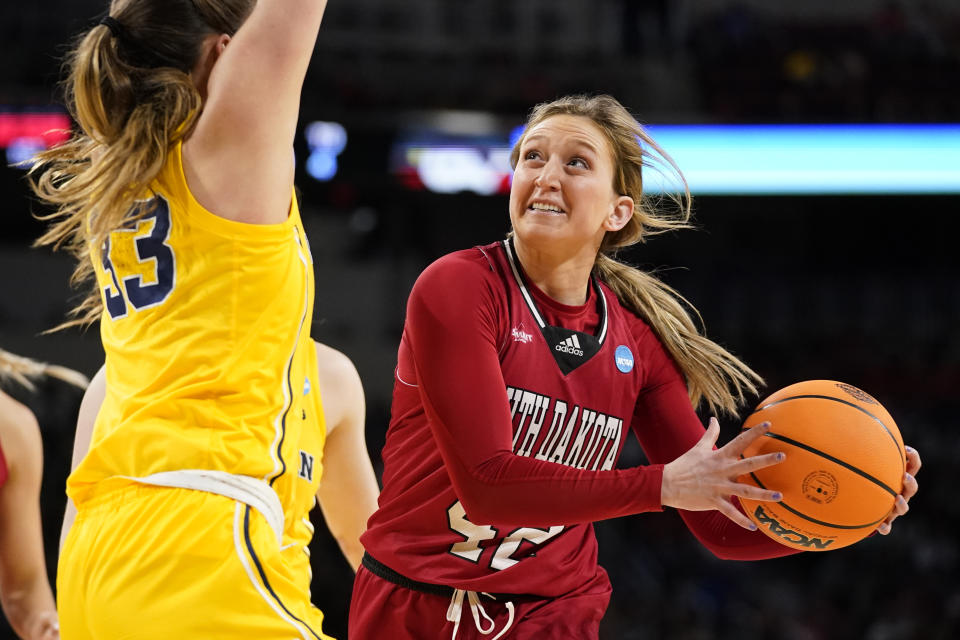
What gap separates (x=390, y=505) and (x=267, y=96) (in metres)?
1.19

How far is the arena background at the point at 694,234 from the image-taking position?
10844 mm

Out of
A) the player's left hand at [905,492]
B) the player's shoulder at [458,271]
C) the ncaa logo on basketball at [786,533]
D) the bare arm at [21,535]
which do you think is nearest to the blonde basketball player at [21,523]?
the bare arm at [21,535]

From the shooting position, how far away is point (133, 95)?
7.00 feet

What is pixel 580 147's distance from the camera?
2.90 m

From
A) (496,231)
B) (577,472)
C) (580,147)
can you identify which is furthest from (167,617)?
(496,231)

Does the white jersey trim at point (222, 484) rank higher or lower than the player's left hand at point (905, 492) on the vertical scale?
higher

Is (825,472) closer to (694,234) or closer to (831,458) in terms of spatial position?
(831,458)

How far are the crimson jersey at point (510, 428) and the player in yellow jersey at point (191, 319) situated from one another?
0.46 m

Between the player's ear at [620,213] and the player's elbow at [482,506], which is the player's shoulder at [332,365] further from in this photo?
the player's elbow at [482,506]

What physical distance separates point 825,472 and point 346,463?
156 cm

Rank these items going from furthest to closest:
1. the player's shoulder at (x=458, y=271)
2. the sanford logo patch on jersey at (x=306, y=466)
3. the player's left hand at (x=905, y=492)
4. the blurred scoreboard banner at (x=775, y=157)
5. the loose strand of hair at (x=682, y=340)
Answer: the blurred scoreboard banner at (x=775, y=157) < the loose strand of hair at (x=682, y=340) < the sanford logo patch on jersey at (x=306, y=466) < the player's shoulder at (x=458, y=271) < the player's left hand at (x=905, y=492)

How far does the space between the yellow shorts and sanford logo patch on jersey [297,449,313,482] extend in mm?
844

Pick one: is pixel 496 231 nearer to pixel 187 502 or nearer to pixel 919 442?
pixel 919 442

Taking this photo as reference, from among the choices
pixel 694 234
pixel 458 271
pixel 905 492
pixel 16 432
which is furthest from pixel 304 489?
pixel 694 234
